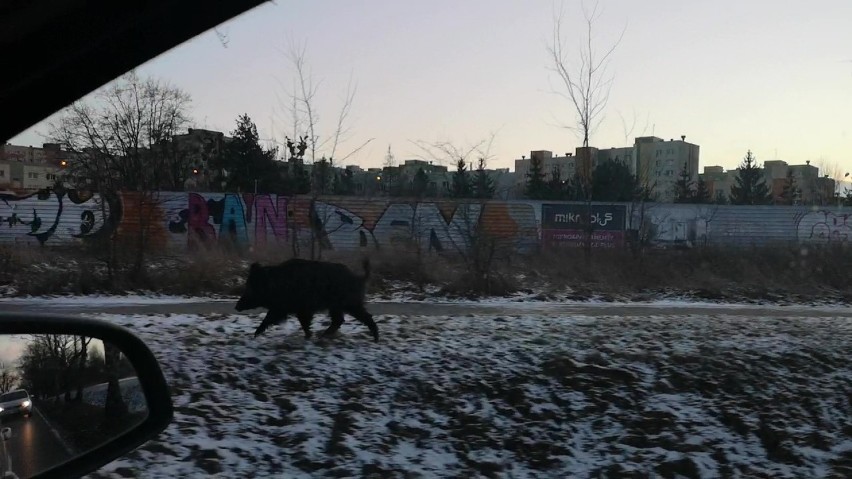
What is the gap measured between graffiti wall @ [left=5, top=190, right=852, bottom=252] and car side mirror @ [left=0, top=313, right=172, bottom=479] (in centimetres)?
1461

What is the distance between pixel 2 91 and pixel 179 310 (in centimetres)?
810

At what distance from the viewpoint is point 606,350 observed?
861 centimetres

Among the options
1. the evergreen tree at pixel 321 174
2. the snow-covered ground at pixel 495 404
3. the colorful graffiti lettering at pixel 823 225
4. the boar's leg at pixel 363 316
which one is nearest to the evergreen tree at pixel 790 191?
the colorful graffiti lettering at pixel 823 225

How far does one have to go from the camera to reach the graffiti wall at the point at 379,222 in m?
19.1

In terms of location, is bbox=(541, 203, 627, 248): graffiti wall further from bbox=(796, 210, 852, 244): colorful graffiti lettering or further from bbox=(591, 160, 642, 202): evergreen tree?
bbox=(796, 210, 852, 244): colorful graffiti lettering

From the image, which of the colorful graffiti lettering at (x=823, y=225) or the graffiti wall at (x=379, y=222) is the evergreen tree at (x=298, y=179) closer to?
the graffiti wall at (x=379, y=222)

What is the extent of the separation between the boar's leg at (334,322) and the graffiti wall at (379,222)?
342 inches

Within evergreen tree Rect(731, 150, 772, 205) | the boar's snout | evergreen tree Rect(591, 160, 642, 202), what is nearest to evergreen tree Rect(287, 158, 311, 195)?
the boar's snout

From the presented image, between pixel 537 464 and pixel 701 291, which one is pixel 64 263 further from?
pixel 701 291

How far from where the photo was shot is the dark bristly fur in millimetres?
8688

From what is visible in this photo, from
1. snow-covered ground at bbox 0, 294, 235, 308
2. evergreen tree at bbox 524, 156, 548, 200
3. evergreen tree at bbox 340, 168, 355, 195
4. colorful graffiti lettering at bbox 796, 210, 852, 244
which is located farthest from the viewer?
evergreen tree at bbox 524, 156, 548, 200

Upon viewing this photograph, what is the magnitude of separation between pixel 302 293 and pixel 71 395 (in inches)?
235

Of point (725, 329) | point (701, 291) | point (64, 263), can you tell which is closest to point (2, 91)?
point (725, 329)

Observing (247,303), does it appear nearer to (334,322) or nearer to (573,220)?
(334,322)
